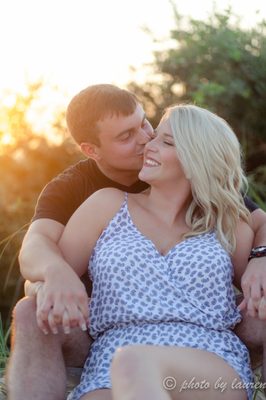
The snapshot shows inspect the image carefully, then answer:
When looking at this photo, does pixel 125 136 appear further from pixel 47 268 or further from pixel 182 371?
pixel 182 371

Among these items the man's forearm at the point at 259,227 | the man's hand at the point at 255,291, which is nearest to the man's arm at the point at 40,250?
the man's hand at the point at 255,291

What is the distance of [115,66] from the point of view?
25.7 feet

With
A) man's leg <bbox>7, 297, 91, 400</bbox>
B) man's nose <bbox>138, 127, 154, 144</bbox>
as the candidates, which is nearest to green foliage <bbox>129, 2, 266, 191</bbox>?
man's nose <bbox>138, 127, 154, 144</bbox>

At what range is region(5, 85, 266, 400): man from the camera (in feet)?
10.8

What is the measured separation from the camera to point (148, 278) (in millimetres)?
3488

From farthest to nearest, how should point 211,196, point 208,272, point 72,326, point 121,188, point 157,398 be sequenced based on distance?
point 121,188 < point 211,196 < point 208,272 < point 72,326 < point 157,398

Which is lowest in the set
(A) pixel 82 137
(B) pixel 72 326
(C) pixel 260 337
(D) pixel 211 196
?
(C) pixel 260 337

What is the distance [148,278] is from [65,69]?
4.43 meters

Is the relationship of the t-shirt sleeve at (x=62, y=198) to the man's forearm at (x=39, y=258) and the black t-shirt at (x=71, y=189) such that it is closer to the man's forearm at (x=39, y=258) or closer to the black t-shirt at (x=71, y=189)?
the black t-shirt at (x=71, y=189)

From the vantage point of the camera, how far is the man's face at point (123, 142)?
414cm

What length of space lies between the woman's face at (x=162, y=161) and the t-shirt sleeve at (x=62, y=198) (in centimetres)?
41

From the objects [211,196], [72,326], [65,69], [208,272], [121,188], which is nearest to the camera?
[72,326]

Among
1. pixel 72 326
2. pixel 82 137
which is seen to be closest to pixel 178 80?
pixel 82 137

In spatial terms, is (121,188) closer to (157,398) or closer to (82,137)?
(82,137)
